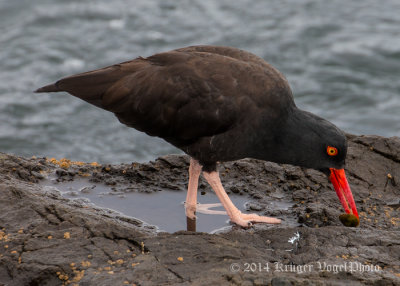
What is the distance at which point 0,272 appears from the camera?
483 centimetres

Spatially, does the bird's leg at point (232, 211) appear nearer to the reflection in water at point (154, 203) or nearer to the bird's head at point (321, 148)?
the reflection in water at point (154, 203)

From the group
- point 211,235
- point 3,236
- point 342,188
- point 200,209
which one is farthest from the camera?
point 200,209

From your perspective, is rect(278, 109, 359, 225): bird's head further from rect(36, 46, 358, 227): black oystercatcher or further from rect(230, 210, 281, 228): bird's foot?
rect(230, 210, 281, 228): bird's foot

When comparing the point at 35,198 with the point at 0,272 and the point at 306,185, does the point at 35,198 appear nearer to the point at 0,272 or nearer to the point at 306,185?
the point at 0,272

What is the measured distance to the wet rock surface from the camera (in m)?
4.67

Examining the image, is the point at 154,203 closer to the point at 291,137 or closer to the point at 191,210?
the point at 191,210

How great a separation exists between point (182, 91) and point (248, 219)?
1492 millimetres

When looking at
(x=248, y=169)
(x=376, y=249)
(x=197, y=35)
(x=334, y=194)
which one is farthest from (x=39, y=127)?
(x=376, y=249)

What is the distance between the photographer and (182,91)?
6223mm

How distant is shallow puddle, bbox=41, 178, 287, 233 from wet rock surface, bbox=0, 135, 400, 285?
0.11m

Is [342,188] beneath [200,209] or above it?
above

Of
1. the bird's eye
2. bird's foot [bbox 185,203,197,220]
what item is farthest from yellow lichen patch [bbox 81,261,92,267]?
the bird's eye

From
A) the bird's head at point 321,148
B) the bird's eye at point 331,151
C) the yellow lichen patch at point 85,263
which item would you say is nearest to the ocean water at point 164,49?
the bird's head at point 321,148

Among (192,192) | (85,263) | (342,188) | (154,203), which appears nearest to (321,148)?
(342,188)
